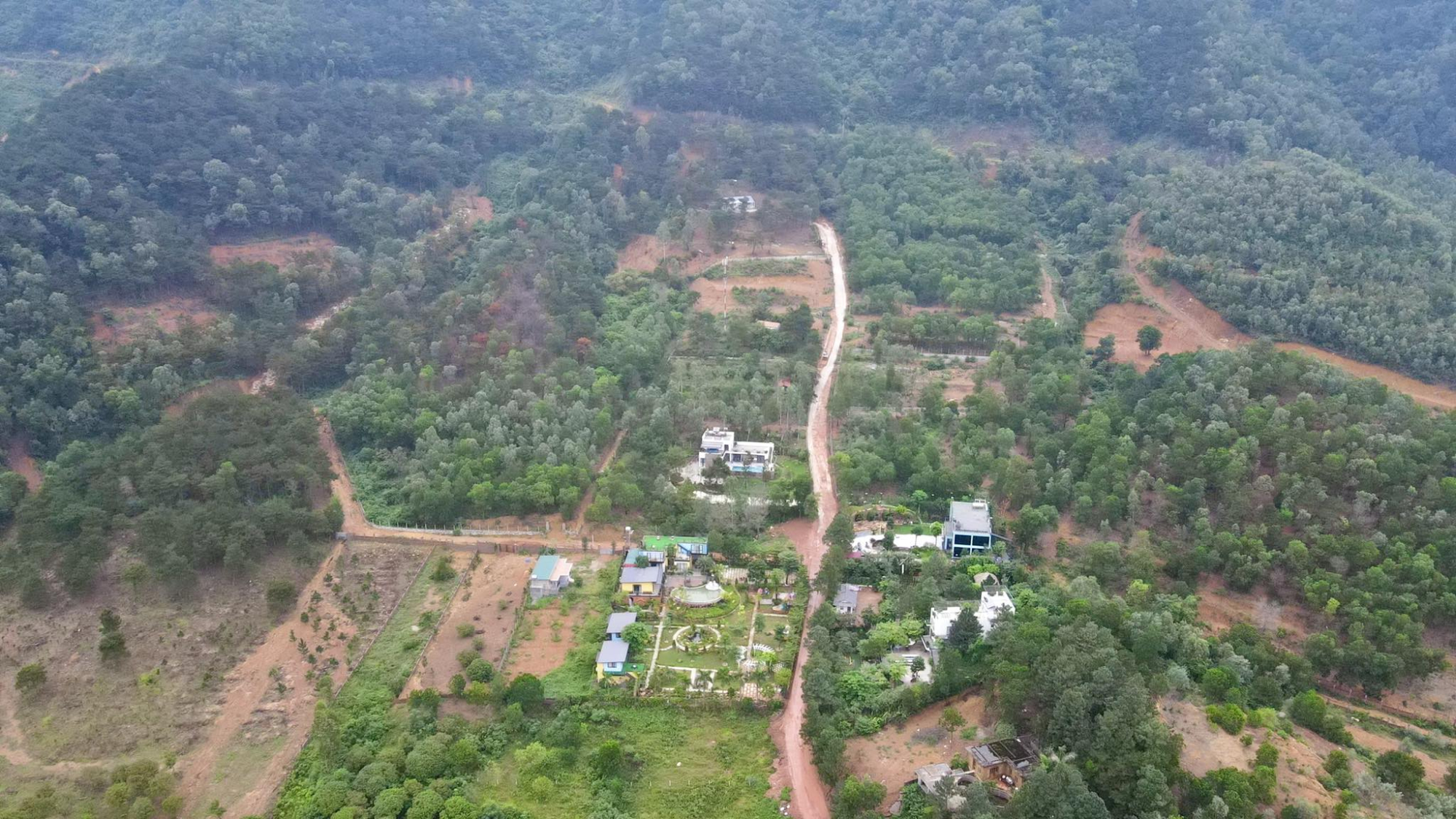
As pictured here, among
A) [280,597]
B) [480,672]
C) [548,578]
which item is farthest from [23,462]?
[480,672]

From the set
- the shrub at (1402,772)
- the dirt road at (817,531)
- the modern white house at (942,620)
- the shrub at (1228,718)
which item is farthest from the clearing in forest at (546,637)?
the shrub at (1402,772)

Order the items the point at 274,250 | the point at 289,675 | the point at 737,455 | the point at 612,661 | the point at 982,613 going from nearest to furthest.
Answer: the point at 612,661 < the point at 982,613 < the point at 289,675 < the point at 737,455 < the point at 274,250

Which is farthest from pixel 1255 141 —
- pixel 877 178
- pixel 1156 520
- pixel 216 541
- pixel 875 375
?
pixel 216 541

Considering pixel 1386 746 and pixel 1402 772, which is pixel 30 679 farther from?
pixel 1386 746

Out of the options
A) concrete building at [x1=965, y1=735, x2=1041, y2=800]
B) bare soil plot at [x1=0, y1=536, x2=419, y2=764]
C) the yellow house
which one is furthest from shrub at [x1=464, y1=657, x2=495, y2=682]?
concrete building at [x1=965, y1=735, x2=1041, y2=800]

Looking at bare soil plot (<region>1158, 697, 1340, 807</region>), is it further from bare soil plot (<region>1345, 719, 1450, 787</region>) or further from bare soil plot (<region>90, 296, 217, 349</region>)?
bare soil plot (<region>90, 296, 217, 349</region>)

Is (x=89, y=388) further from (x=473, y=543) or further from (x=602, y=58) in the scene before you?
(x=602, y=58)
